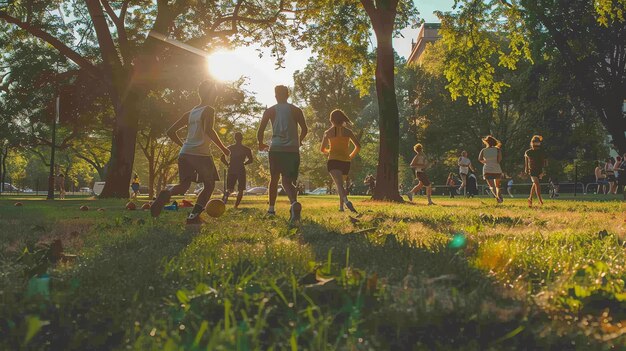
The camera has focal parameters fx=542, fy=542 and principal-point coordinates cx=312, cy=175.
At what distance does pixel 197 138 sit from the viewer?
771cm

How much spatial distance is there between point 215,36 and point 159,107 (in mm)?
10515

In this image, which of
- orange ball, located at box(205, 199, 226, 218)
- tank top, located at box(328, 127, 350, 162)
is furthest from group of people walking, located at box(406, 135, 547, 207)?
orange ball, located at box(205, 199, 226, 218)

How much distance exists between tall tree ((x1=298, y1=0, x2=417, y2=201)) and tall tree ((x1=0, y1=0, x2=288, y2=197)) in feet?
10.4

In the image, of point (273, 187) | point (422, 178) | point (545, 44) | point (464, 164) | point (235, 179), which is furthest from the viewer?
point (464, 164)

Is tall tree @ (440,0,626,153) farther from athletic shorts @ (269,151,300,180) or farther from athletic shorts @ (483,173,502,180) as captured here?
athletic shorts @ (269,151,300,180)

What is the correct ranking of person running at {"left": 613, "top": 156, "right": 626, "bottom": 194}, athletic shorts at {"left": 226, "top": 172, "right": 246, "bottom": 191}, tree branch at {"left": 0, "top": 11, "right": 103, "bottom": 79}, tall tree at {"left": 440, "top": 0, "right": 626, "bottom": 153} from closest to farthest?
athletic shorts at {"left": 226, "top": 172, "right": 246, "bottom": 191} < tall tree at {"left": 440, "top": 0, "right": 626, "bottom": 153} < tree branch at {"left": 0, "top": 11, "right": 103, "bottom": 79} < person running at {"left": 613, "top": 156, "right": 626, "bottom": 194}

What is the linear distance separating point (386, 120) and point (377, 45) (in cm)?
243

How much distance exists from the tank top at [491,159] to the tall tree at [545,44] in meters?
4.01

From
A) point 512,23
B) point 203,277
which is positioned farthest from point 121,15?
point 203,277

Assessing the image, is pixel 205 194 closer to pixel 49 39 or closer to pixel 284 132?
pixel 284 132

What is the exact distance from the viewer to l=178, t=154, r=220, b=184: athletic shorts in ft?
25.1

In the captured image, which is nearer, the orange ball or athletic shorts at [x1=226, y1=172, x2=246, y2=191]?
the orange ball

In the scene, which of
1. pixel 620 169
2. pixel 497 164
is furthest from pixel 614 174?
pixel 497 164

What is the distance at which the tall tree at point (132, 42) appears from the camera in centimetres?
2191
